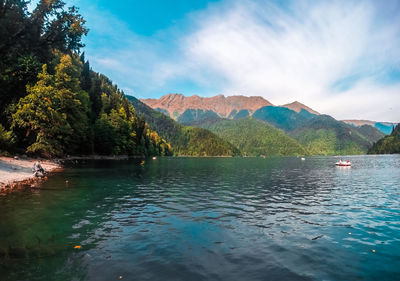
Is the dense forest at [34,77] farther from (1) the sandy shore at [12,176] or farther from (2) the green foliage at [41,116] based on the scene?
(1) the sandy shore at [12,176]

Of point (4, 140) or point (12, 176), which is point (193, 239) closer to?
point (12, 176)

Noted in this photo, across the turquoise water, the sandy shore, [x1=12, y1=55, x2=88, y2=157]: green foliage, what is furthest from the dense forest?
the turquoise water

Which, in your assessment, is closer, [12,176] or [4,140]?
[12,176]

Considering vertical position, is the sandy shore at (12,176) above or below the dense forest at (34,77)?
below

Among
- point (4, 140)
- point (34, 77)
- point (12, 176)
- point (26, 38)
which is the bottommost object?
point (12, 176)

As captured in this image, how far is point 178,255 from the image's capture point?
39.9ft

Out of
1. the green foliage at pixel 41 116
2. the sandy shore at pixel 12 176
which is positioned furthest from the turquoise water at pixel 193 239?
the green foliage at pixel 41 116

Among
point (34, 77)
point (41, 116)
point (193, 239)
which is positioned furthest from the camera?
point (34, 77)

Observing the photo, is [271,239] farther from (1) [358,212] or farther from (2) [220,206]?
(1) [358,212]

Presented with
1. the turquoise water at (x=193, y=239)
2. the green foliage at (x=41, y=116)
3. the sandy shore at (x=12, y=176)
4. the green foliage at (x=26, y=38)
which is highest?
the green foliage at (x=26, y=38)

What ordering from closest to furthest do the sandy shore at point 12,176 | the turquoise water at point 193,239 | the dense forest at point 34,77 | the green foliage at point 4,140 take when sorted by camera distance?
1. the turquoise water at point 193,239
2. the sandy shore at point 12,176
3. the green foliage at point 4,140
4. the dense forest at point 34,77

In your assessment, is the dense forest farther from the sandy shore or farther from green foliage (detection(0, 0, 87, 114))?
the sandy shore

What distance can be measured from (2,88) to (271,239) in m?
66.9

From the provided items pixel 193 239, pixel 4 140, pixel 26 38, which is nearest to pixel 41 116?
pixel 4 140
